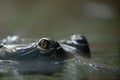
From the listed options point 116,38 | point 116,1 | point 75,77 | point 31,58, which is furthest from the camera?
point 116,1

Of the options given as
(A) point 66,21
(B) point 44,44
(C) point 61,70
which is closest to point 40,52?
(B) point 44,44

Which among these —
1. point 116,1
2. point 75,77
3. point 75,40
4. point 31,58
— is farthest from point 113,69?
point 116,1

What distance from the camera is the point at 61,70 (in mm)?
2617

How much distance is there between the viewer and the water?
2404 millimetres

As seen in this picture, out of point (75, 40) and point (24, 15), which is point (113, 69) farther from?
point (24, 15)

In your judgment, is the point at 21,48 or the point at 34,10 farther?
the point at 34,10

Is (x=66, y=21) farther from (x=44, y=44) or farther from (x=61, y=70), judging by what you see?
(x=61, y=70)

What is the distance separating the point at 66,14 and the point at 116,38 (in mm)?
2175

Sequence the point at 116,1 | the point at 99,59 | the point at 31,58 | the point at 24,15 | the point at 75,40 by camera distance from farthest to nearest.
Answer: the point at 116,1 → the point at 24,15 → the point at 75,40 → the point at 99,59 → the point at 31,58

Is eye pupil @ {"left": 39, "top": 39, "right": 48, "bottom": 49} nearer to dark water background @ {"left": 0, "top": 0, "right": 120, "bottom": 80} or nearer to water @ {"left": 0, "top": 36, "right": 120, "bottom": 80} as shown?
water @ {"left": 0, "top": 36, "right": 120, "bottom": 80}

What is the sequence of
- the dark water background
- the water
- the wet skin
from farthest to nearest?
the dark water background, the wet skin, the water

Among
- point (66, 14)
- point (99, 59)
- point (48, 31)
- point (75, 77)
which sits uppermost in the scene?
point (66, 14)

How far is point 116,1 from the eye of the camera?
7598mm

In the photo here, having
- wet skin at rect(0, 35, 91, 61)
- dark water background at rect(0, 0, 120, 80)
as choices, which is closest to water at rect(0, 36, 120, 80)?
wet skin at rect(0, 35, 91, 61)
